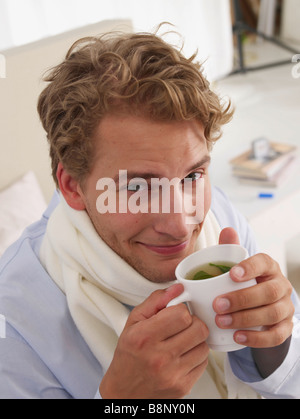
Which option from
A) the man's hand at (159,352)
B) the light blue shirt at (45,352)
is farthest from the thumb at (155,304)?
the light blue shirt at (45,352)

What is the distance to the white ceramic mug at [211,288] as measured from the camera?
818mm

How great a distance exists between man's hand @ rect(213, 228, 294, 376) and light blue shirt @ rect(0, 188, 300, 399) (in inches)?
8.2

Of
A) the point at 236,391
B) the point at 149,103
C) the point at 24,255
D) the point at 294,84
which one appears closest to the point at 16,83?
the point at 24,255

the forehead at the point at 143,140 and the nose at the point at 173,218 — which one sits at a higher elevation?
the forehead at the point at 143,140

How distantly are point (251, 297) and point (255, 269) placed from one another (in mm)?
43

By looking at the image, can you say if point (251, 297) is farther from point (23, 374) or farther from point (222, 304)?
point (23, 374)

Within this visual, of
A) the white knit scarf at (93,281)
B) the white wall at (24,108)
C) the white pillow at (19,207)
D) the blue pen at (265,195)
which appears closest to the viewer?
the white knit scarf at (93,281)

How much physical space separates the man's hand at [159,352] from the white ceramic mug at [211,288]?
0.05 ft

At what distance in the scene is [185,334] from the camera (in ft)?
2.74

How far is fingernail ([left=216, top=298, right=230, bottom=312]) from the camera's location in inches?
32.1

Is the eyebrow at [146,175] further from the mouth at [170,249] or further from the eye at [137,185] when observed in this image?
the mouth at [170,249]

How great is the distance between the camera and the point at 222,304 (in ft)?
2.68

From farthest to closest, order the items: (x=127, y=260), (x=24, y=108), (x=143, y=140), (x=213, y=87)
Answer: (x=24, y=108)
(x=213, y=87)
(x=127, y=260)
(x=143, y=140)

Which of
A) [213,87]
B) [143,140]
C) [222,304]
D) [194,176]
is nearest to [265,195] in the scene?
[213,87]
